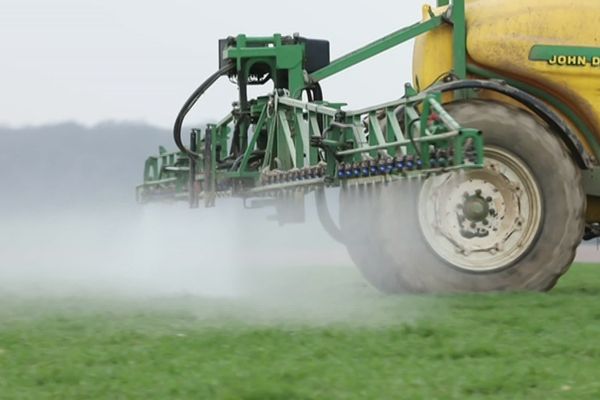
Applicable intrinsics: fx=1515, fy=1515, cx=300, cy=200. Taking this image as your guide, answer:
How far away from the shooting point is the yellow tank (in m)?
11.6

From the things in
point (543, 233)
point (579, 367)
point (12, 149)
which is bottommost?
point (579, 367)

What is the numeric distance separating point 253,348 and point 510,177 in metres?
3.79

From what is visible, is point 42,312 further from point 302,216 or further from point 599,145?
point 599,145

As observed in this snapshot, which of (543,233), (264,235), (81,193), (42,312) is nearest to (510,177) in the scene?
(543,233)

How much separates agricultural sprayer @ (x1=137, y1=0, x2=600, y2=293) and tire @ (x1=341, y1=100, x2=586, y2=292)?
10 millimetres

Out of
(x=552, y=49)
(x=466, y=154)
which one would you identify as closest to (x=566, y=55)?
(x=552, y=49)

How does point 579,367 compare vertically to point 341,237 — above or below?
below

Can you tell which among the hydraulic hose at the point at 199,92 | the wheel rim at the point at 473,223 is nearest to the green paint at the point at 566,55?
the wheel rim at the point at 473,223

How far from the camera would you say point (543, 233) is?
11.1 m

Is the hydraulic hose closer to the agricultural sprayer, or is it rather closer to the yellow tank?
the agricultural sprayer

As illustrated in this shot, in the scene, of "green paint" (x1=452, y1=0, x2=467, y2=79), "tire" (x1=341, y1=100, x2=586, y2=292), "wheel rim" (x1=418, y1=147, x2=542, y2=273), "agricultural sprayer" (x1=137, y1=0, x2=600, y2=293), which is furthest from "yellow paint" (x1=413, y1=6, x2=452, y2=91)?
"wheel rim" (x1=418, y1=147, x2=542, y2=273)

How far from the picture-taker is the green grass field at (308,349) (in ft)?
22.9

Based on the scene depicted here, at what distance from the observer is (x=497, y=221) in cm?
1116

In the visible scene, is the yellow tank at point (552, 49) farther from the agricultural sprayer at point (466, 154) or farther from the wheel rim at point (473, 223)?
the wheel rim at point (473, 223)
